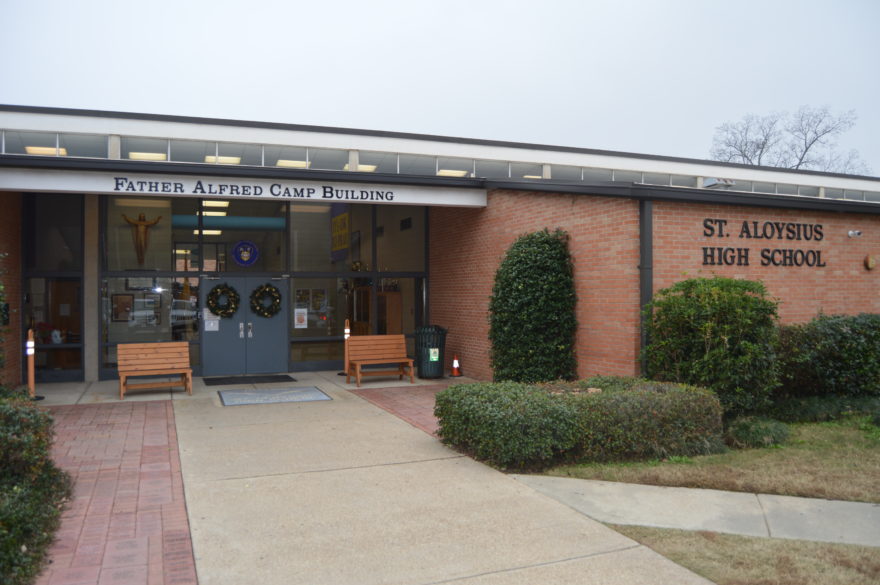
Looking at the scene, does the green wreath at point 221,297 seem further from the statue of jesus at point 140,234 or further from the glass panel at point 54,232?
the glass panel at point 54,232

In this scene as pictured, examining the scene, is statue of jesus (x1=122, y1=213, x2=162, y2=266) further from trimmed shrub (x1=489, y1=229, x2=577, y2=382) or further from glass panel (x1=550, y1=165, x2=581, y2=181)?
glass panel (x1=550, y1=165, x2=581, y2=181)

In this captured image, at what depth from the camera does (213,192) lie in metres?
11.9

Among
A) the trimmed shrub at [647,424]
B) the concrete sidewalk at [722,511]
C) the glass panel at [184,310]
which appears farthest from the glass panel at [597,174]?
the concrete sidewalk at [722,511]

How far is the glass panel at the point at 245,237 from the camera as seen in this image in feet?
48.0

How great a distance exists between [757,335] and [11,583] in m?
7.57

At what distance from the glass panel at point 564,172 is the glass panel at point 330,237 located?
918 cm

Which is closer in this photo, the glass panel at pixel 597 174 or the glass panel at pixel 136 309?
the glass panel at pixel 136 309

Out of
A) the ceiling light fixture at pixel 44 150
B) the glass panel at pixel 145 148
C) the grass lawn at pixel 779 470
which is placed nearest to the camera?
the grass lawn at pixel 779 470

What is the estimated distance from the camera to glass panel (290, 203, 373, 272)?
15414 mm

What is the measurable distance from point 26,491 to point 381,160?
16.7 metres

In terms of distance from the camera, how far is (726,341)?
7.95 metres

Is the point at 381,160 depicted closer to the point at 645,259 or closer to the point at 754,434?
the point at 645,259

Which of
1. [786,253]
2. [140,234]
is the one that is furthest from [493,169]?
[786,253]

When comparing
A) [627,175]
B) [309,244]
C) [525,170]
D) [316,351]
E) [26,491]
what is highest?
[627,175]
